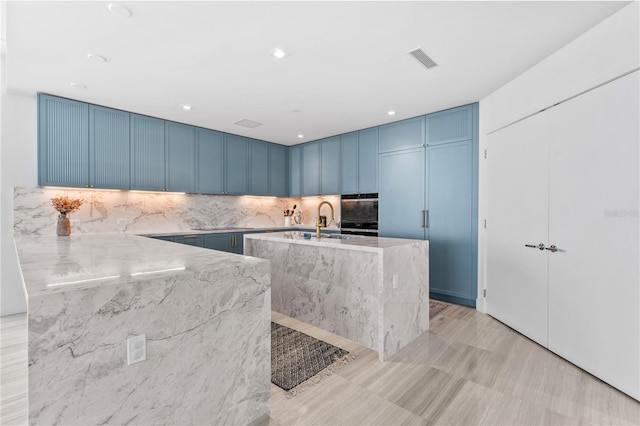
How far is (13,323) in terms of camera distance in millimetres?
3275

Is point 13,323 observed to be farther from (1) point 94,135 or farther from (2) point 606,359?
(2) point 606,359

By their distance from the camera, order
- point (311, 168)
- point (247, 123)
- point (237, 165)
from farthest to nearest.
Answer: point (311, 168) < point (237, 165) < point (247, 123)

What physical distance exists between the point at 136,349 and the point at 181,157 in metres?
3.95

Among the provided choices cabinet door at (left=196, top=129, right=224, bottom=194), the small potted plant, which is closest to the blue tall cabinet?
Result: cabinet door at (left=196, top=129, right=224, bottom=194)

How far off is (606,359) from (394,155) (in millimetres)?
3198

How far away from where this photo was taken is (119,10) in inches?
79.3

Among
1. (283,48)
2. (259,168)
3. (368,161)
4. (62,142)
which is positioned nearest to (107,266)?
(283,48)

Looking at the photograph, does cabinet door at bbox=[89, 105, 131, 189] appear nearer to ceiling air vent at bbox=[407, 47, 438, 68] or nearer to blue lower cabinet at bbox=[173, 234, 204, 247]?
blue lower cabinet at bbox=[173, 234, 204, 247]

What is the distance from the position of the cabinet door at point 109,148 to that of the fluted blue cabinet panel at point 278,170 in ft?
7.86

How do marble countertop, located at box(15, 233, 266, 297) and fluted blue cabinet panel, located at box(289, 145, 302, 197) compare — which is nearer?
marble countertop, located at box(15, 233, 266, 297)

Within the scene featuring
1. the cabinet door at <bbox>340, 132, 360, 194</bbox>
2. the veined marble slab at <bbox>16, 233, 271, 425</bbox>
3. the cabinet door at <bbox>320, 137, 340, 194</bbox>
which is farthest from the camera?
the cabinet door at <bbox>320, 137, 340, 194</bbox>

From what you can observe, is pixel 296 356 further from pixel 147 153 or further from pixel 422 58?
pixel 147 153

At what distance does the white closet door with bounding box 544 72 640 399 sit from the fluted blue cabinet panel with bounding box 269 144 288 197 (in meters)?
4.34

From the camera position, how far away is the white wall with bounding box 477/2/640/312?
2012mm
